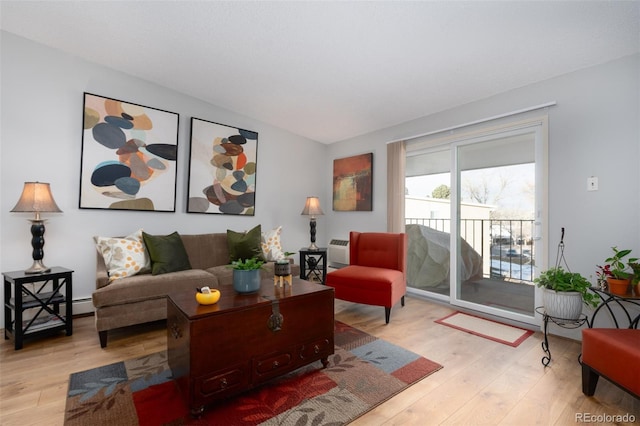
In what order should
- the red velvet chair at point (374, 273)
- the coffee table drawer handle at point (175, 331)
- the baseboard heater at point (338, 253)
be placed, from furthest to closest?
the baseboard heater at point (338, 253) → the red velvet chair at point (374, 273) → the coffee table drawer handle at point (175, 331)

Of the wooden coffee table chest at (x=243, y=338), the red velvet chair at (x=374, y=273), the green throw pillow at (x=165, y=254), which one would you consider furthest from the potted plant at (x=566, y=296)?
the green throw pillow at (x=165, y=254)

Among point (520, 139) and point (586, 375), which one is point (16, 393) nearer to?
point (586, 375)

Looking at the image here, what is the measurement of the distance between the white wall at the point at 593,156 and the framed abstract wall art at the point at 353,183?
2.03 m

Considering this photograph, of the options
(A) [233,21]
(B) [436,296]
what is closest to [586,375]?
(B) [436,296]

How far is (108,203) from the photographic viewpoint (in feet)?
10.6

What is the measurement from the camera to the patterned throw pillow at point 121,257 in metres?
2.76

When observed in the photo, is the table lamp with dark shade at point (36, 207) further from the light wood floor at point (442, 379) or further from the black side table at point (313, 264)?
the black side table at point (313, 264)

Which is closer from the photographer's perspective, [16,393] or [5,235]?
[16,393]

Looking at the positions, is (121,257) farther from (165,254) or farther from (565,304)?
(565,304)

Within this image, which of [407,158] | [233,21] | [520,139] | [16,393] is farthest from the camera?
[407,158]

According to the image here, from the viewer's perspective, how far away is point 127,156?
3.32 meters

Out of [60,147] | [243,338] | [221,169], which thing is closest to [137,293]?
[243,338]

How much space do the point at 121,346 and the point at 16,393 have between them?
69 cm

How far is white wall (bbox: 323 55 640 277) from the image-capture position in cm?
235
